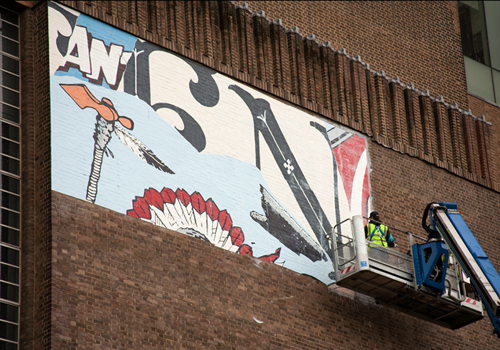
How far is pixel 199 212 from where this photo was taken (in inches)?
895

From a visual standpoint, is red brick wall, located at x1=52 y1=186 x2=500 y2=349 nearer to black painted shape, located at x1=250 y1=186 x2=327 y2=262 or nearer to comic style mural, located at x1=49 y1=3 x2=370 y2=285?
comic style mural, located at x1=49 y1=3 x2=370 y2=285

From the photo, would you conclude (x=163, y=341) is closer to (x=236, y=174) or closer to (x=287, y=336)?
(x=287, y=336)

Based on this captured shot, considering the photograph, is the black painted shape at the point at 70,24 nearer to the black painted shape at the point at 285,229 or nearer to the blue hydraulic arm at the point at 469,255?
the black painted shape at the point at 285,229

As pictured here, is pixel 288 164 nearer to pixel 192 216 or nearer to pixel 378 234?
pixel 378 234

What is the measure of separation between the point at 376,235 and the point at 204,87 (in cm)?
595

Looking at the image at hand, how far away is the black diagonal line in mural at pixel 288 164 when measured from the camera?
25.3m

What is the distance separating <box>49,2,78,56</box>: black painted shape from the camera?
2200 cm

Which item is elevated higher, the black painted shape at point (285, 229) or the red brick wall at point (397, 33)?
the red brick wall at point (397, 33)

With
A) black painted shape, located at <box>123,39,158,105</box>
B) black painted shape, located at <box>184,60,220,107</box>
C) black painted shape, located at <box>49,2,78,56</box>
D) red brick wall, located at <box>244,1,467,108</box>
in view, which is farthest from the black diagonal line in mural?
black painted shape, located at <box>49,2,78,56</box>

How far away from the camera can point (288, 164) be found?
25516 millimetres

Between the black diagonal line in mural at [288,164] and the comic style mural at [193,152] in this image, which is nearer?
the comic style mural at [193,152]

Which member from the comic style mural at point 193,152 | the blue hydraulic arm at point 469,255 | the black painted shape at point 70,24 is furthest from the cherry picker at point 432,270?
the black painted shape at point 70,24

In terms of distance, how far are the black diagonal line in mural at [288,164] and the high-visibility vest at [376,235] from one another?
1.65 meters

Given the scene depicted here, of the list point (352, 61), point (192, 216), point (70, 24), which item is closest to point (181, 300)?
point (192, 216)
